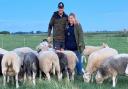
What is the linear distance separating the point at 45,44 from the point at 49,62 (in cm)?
235

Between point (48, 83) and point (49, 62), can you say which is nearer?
point (48, 83)

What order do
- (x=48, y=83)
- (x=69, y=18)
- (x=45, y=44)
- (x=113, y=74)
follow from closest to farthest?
(x=48, y=83)
(x=113, y=74)
(x=69, y=18)
(x=45, y=44)

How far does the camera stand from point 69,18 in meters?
15.3

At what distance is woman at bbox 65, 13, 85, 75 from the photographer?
1535cm

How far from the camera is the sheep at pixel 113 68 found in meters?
13.9

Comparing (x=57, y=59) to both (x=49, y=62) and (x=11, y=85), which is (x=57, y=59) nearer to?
(x=49, y=62)

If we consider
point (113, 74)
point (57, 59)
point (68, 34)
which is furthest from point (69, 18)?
point (113, 74)

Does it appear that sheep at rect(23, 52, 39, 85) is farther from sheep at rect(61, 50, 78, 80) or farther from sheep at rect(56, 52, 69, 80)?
sheep at rect(61, 50, 78, 80)

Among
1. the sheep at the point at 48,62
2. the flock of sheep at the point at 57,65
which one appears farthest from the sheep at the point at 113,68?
the sheep at the point at 48,62

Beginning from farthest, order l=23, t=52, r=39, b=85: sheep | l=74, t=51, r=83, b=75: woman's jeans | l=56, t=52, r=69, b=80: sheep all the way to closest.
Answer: l=74, t=51, r=83, b=75: woman's jeans < l=56, t=52, r=69, b=80: sheep < l=23, t=52, r=39, b=85: sheep

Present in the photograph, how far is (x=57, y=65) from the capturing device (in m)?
14.5

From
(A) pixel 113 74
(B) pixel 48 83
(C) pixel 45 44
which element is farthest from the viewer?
(C) pixel 45 44

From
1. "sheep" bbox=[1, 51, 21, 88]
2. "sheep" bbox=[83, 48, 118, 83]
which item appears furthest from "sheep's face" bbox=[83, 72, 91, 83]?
"sheep" bbox=[1, 51, 21, 88]

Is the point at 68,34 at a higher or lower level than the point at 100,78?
higher
